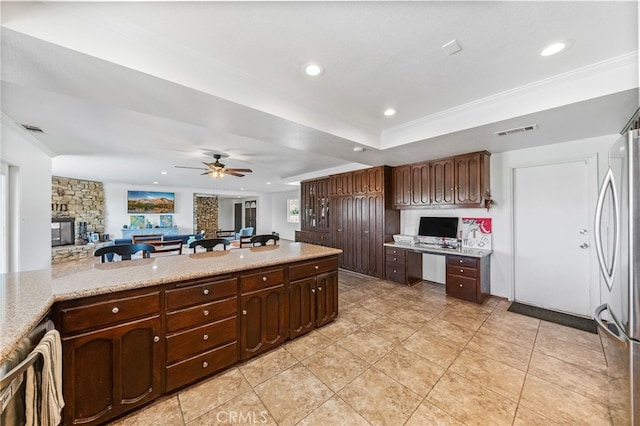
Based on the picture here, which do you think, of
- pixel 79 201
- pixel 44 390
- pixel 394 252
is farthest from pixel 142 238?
pixel 394 252

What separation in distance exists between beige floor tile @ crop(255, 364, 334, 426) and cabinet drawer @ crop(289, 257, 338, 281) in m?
0.87

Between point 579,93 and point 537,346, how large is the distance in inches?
99.5

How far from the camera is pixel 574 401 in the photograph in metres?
1.74

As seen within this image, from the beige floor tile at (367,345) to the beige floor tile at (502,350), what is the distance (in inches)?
35.1

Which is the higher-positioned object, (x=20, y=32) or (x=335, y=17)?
(x=335, y=17)

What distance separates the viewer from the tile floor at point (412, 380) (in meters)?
1.60

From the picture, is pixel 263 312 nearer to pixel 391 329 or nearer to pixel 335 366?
pixel 335 366

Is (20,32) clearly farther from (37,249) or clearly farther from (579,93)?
(579,93)

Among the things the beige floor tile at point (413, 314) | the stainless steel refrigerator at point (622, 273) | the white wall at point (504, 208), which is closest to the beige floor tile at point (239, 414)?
the beige floor tile at point (413, 314)

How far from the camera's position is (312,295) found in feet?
8.79

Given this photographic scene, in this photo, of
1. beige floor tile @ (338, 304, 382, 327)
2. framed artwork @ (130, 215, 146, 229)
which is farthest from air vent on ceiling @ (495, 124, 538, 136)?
framed artwork @ (130, 215, 146, 229)

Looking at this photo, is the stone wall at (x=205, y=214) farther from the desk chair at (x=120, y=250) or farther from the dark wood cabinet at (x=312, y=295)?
the dark wood cabinet at (x=312, y=295)

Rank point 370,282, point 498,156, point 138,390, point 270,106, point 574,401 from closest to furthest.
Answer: point 138,390 → point 574,401 → point 270,106 → point 498,156 → point 370,282

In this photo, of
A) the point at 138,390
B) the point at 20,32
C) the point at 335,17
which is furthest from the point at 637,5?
the point at 138,390
